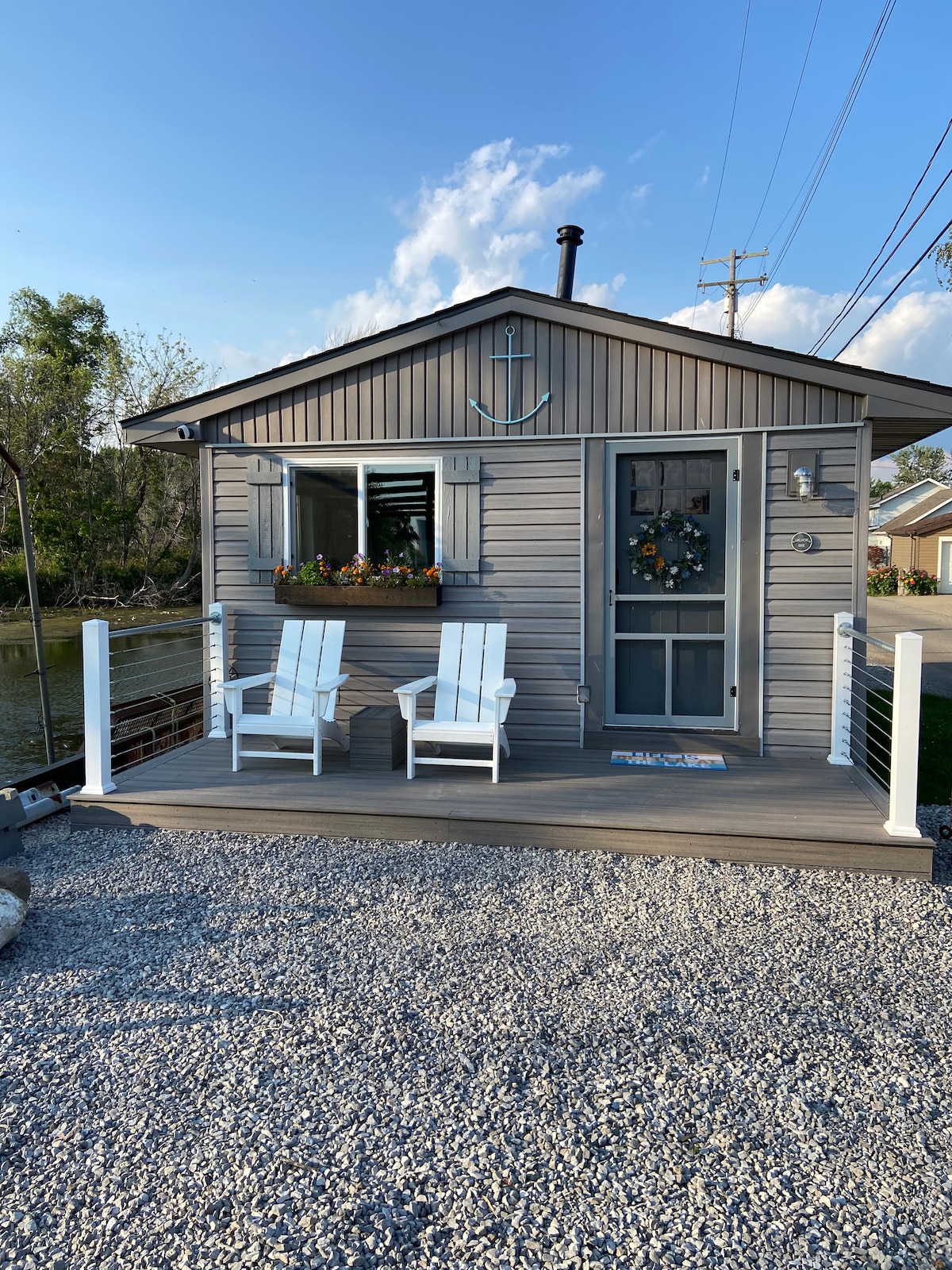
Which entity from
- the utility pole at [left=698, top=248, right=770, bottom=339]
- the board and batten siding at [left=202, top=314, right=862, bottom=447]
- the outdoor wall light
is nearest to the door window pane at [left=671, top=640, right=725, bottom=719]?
the outdoor wall light

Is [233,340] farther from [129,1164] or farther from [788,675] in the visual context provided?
[129,1164]

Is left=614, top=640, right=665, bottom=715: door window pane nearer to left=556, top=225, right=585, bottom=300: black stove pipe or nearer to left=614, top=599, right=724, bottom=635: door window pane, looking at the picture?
left=614, top=599, right=724, bottom=635: door window pane

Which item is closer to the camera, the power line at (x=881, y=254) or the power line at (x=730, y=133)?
the power line at (x=881, y=254)

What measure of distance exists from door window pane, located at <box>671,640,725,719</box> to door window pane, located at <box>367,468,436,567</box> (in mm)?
1729

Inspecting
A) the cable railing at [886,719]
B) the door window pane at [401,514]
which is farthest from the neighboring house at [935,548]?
the door window pane at [401,514]

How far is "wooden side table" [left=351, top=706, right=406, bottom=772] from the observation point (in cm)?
455

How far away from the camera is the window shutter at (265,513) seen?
5.31 m

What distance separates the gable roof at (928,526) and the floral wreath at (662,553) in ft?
76.4

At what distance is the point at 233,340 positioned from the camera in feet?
74.5

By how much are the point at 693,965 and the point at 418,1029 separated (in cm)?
98

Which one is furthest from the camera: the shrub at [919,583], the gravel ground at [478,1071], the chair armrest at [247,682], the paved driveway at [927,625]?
the shrub at [919,583]

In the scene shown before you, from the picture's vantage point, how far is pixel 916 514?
32.5 metres

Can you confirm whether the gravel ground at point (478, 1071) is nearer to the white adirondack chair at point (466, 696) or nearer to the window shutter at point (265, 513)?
the white adirondack chair at point (466, 696)

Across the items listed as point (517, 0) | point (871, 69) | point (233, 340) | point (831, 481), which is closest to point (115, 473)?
point (233, 340)
